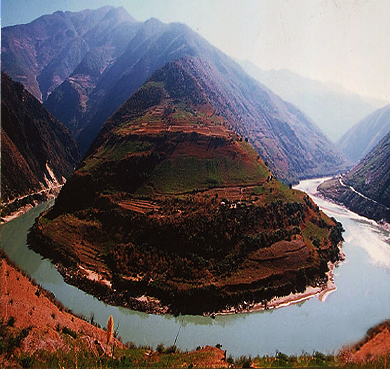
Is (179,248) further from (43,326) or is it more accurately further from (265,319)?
(43,326)

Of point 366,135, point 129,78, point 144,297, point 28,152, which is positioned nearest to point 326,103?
point 366,135

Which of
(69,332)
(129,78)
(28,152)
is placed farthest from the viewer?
(129,78)

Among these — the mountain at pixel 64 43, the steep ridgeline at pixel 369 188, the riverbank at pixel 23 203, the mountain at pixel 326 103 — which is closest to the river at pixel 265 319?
the riverbank at pixel 23 203

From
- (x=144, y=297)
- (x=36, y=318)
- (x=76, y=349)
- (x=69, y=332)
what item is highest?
(x=76, y=349)

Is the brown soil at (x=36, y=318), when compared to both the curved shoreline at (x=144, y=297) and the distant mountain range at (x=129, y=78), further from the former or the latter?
the distant mountain range at (x=129, y=78)

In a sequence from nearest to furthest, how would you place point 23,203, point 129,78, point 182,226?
1. point 182,226
2. point 23,203
3. point 129,78

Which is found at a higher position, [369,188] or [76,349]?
[76,349]

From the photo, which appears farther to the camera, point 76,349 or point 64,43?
Result: point 64,43
